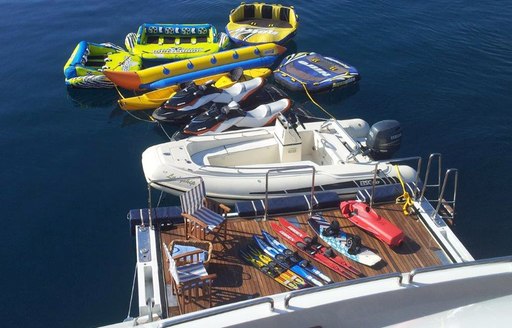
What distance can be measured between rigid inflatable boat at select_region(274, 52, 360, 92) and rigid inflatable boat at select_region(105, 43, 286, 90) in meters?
1.16

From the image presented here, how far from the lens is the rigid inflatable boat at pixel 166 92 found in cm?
2127

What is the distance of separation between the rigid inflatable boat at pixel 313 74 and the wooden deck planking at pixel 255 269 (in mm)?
10637

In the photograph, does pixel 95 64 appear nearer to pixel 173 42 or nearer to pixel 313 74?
pixel 173 42

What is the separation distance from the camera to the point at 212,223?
11.1 meters

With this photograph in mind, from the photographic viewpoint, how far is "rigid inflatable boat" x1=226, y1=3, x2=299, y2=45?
1043 inches

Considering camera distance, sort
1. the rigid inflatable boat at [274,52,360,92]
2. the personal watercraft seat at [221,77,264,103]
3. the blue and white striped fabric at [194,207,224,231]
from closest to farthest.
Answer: the blue and white striped fabric at [194,207,224,231], the personal watercraft seat at [221,77,264,103], the rigid inflatable boat at [274,52,360,92]

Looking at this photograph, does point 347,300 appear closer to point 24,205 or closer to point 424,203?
point 424,203

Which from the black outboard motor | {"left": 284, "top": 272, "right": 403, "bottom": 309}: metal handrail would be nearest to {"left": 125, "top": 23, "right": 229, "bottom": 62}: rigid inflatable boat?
the black outboard motor

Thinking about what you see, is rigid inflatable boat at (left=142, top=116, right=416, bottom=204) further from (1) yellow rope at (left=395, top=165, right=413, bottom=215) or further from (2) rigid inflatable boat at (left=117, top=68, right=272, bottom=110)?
(2) rigid inflatable boat at (left=117, top=68, right=272, bottom=110)

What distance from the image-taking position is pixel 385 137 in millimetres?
15391

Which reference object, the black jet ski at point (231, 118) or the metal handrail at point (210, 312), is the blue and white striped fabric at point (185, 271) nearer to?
the metal handrail at point (210, 312)

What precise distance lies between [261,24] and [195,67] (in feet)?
24.1

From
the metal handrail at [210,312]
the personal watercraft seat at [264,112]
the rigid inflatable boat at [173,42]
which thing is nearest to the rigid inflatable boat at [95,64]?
the rigid inflatable boat at [173,42]

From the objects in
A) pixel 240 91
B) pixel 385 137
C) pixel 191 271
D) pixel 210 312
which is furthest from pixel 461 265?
pixel 240 91
